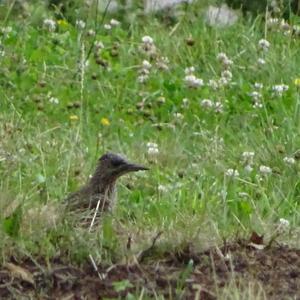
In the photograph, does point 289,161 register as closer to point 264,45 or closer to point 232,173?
point 232,173

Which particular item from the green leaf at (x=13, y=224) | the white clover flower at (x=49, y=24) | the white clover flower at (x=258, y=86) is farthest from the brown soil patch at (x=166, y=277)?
the white clover flower at (x=49, y=24)

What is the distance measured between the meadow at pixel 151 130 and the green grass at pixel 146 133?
0.01 metres

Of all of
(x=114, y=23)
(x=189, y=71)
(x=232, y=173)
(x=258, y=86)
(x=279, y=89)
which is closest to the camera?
(x=232, y=173)

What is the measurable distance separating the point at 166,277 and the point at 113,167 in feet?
4.87

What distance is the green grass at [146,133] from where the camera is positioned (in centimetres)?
561

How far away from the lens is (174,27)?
10.1 meters

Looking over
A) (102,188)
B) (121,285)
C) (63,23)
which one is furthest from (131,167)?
(63,23)

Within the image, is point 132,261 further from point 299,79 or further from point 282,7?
point 282,7

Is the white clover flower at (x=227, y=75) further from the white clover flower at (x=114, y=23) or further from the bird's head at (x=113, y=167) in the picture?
the bird's head at (x=113, y=167)

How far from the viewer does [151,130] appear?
8289 millimetres

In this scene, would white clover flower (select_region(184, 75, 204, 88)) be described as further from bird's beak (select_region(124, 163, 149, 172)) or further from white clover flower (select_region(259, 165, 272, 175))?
bird's beak (select_region(124, 163, 149, 172))

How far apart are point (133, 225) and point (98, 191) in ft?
1.31

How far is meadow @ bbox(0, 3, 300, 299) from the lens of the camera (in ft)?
18.0

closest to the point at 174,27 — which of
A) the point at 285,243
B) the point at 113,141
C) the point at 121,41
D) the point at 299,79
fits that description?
the point at 121,41
